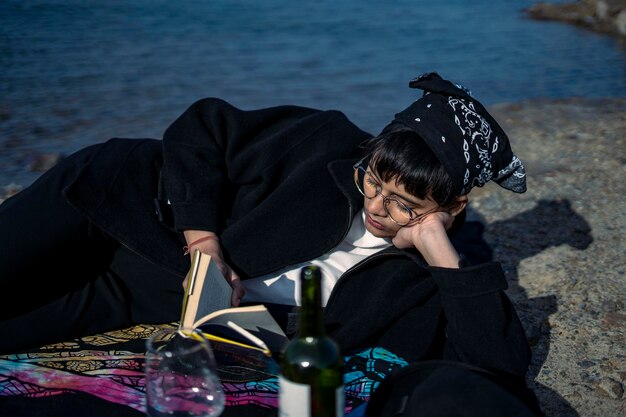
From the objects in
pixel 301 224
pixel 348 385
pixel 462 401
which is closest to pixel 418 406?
pixel 462 401

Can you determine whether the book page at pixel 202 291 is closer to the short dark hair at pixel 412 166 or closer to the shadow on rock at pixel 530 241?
the short dark hair at pixel 412 166

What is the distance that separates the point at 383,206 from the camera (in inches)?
126

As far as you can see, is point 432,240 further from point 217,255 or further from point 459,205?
point 217,255

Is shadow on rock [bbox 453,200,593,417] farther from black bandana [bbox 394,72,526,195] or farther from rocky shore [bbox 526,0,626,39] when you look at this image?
rocky shore [bbox 526,0,626,39]

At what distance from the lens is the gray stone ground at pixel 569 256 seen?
3.73m

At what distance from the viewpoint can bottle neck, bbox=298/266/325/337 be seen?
195 cm

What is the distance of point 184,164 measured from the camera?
3439 mm

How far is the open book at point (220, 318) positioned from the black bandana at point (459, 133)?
917 millimetres

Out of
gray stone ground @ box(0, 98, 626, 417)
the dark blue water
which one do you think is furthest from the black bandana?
the dark blue water

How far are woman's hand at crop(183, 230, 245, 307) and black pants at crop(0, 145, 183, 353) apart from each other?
0.66 ft

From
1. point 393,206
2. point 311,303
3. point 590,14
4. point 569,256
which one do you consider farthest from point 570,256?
point 590,14

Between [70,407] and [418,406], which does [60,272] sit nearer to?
[70,407]

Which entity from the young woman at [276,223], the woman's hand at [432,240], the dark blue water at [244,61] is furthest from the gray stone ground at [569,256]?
the dark blue water at [244,61]

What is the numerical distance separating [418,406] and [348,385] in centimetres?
96
